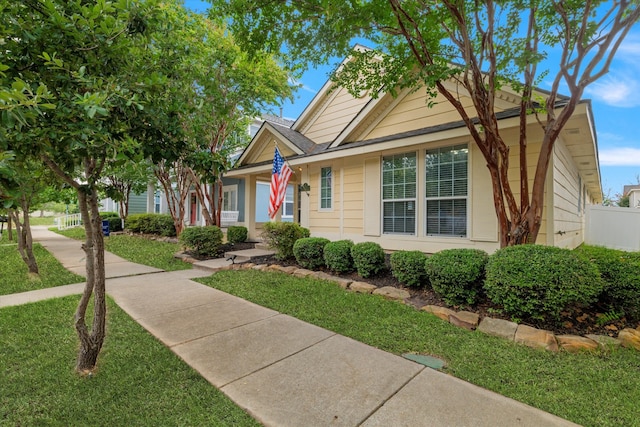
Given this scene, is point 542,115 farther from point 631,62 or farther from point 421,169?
point 631,62

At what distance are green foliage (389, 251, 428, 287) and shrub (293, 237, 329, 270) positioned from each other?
1.96 metres

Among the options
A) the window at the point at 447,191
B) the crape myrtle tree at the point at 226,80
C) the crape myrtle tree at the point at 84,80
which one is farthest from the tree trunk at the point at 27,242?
the window at the point at 447,191

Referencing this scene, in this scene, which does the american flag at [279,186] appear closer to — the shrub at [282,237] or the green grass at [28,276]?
the shrub at [282,237]

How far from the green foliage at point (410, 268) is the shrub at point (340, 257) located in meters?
1.19

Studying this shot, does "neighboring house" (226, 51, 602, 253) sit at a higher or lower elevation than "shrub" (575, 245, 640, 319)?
higher

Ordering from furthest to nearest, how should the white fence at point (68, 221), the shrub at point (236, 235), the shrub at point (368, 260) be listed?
1. the white fence at point (68, 221)
2. the shrub at point (236, 235)
3. the shrub at point (368, 260)

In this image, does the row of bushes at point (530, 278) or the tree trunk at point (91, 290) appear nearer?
the tree trunk at point (91, 290)

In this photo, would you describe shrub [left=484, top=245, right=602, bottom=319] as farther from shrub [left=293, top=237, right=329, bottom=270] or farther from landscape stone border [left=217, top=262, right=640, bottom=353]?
shrub [left=293, top=237, right=329, bottom=270]

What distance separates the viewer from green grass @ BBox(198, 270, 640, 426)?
7.89 feet

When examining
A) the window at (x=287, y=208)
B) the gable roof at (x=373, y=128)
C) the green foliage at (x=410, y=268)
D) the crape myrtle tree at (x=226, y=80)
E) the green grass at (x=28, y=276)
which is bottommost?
the green grass at (x=28, y=276)

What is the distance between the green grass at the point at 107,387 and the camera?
2.19 meters

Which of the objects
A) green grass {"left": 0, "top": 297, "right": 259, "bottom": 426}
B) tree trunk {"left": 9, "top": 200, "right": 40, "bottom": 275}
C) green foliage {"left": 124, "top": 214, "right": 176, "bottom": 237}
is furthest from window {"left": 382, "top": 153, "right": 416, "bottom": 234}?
green foliage {"left": 124, "top": 214, "right": 176, "bottom": 237}

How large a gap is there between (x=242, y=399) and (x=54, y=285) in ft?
18.6

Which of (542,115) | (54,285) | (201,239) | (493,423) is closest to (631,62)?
(542,115)
